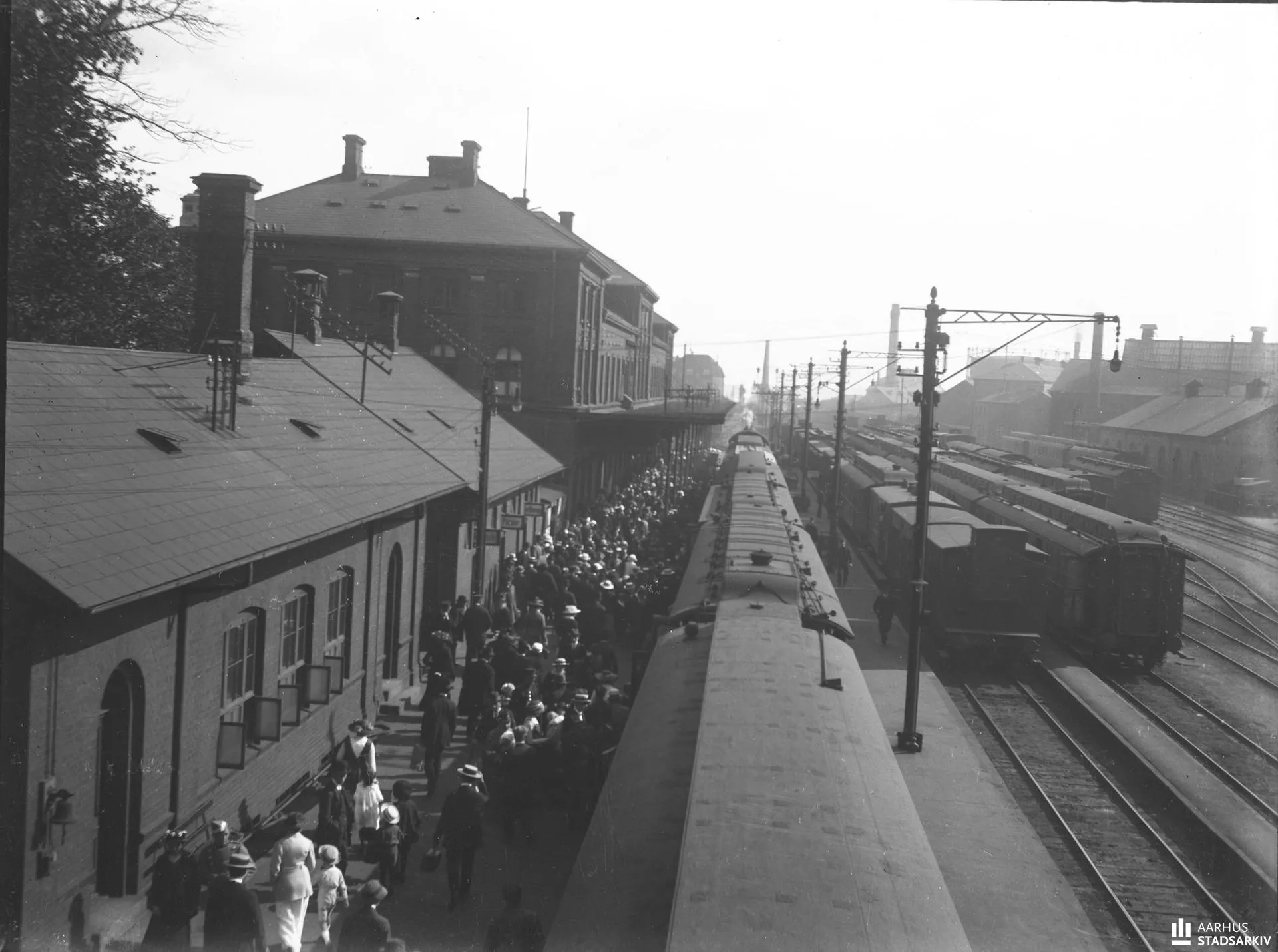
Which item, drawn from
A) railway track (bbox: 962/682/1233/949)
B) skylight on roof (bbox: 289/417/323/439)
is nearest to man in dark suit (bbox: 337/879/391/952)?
railway track (bbox: 962/682/1233/949)

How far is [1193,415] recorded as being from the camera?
40.9 meters

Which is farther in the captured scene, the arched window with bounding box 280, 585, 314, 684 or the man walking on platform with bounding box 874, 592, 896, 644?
the man walking on platform with bounding box 874, 592, 896, 644

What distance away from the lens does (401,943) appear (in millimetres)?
8195

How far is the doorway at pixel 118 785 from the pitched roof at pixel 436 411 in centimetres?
A: 1052

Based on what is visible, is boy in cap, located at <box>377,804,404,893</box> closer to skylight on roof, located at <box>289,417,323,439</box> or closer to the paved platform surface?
the paved platform surface

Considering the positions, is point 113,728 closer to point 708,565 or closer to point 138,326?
point 708,565

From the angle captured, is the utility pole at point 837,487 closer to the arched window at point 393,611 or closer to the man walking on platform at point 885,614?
the man walking on platform at point 885,614

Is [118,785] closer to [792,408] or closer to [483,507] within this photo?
[483,507]

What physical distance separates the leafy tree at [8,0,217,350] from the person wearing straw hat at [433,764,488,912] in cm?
737

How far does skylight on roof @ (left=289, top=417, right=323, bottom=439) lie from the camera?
1556 cm

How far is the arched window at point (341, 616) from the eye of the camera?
14422 mm

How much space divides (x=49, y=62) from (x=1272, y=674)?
82.9ft

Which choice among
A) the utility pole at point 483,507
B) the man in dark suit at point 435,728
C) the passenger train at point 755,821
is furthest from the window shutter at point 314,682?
the utility pole at point 483,507

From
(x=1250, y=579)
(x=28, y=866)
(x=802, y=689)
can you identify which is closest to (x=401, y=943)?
(x=28, y=866)
